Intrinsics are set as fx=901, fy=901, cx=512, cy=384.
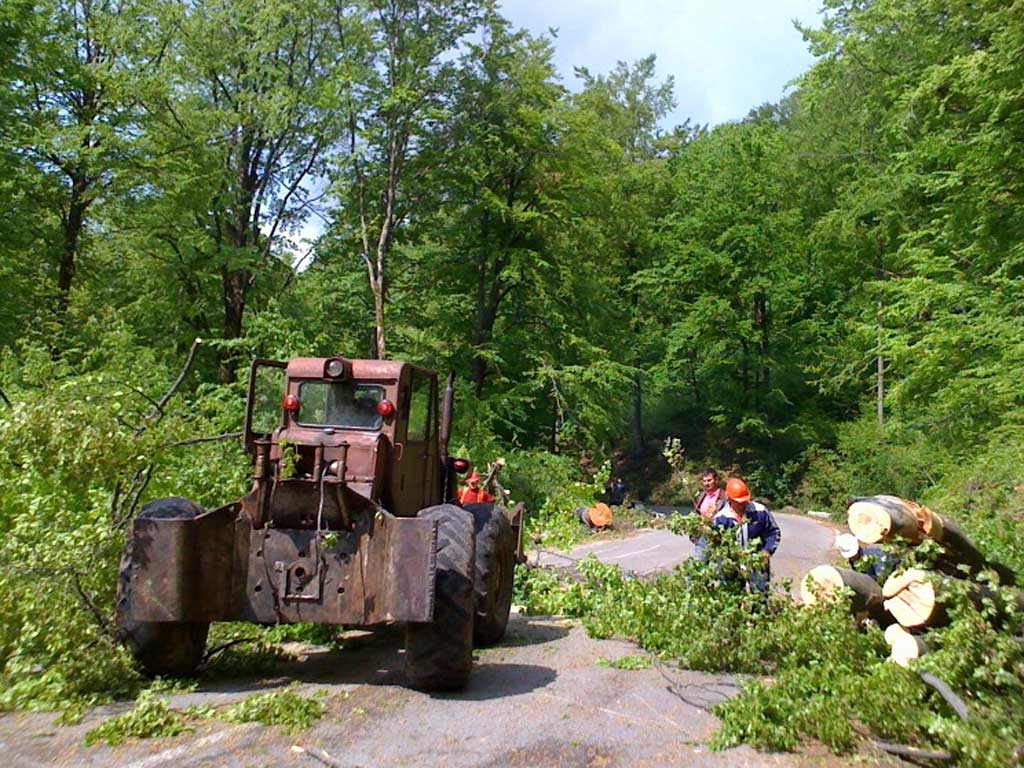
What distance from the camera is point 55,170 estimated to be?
68.8 feet

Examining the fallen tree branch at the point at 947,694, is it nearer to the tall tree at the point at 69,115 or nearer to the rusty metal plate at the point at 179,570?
the rusty metal plate at the point at 179,570

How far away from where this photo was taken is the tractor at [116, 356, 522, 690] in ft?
20.8

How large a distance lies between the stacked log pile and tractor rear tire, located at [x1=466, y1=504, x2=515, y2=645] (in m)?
2.60

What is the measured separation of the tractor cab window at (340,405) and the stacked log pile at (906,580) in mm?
3930

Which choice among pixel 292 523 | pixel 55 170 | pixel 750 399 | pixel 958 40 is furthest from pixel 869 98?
pixel 292 523

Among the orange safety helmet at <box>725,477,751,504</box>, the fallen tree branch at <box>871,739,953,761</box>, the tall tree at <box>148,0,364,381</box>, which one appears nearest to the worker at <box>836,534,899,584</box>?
the orange safety helmet at <box>725,477,751,504</box>

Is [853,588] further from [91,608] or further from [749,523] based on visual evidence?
[91,608]

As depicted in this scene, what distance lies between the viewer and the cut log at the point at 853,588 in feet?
23.1

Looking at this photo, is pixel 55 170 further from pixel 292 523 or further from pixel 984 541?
pixel 984 541

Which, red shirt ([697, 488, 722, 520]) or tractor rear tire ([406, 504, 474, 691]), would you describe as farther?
red shirt ([697, 488, 722, 520])

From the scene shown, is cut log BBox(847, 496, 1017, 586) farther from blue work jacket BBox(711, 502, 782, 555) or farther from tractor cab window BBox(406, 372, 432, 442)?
tractor cab window BBox(406, 372, 432, 442)

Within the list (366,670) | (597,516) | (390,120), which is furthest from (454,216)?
(366,670)

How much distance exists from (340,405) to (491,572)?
6.40 ft

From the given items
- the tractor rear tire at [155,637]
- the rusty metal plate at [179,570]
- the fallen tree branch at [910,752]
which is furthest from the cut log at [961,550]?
the tractor rear tire at [155,637]
